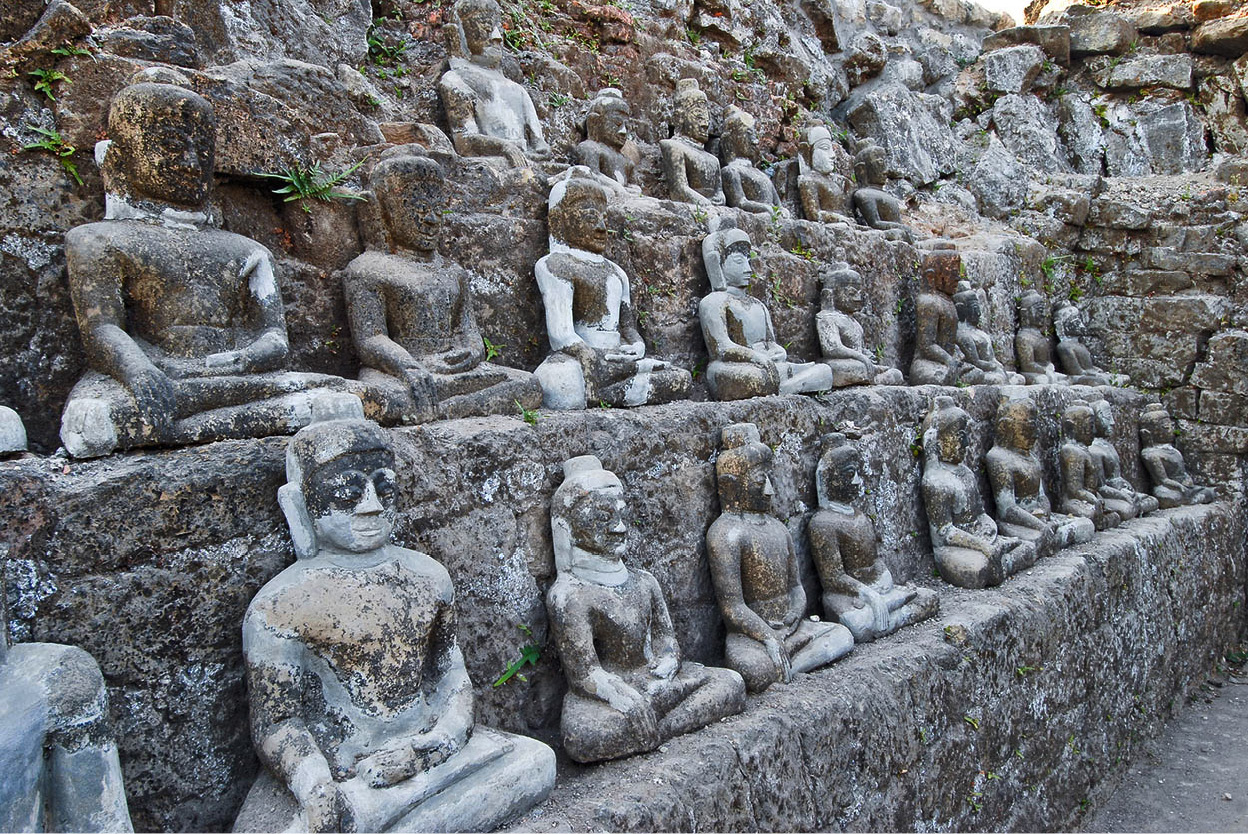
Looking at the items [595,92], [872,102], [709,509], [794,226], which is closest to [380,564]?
[709,509]

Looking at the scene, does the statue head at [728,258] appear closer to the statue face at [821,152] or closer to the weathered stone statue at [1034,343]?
the weathered stone statue at [1034,343]

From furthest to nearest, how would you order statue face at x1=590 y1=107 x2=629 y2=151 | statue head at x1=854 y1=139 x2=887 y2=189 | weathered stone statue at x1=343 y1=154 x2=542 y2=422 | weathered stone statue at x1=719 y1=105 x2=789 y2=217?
statue head at x1=854 y1=139 x2=887 y2=189 → weathered stone statue at x1=719 y1=105 x2=789 y2=217 → statue face at x1=590 y1=107 x2=629 y2=151 → weathered stone statue at x1=343 y1=154 x2=542 y2=422

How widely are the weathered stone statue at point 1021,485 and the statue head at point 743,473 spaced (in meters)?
2.84

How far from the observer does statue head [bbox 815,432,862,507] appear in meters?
4.76

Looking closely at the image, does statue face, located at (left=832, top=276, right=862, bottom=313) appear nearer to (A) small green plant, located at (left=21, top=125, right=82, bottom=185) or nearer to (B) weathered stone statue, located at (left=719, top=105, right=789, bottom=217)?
(B) weathered stone statue, located at (left=719, top=105, right=789, bottom=217)

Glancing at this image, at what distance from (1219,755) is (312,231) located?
748 centimetres

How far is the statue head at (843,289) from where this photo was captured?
6703mm

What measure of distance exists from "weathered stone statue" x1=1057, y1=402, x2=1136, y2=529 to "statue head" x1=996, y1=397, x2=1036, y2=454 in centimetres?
80

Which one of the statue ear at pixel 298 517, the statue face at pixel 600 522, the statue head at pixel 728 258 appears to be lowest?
the statue face at pixel 600 522

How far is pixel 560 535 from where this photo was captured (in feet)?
11.6

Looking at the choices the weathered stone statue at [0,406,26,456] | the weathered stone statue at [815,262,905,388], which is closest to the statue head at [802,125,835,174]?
the weathered stone statue at [815,262,905,388]

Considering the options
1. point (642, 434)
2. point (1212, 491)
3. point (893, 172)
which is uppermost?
point (893, 172)

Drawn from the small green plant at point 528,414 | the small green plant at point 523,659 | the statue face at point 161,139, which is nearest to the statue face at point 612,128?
the small green plant at point 528,414

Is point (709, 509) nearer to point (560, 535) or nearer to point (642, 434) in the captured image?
point (642, 434)
